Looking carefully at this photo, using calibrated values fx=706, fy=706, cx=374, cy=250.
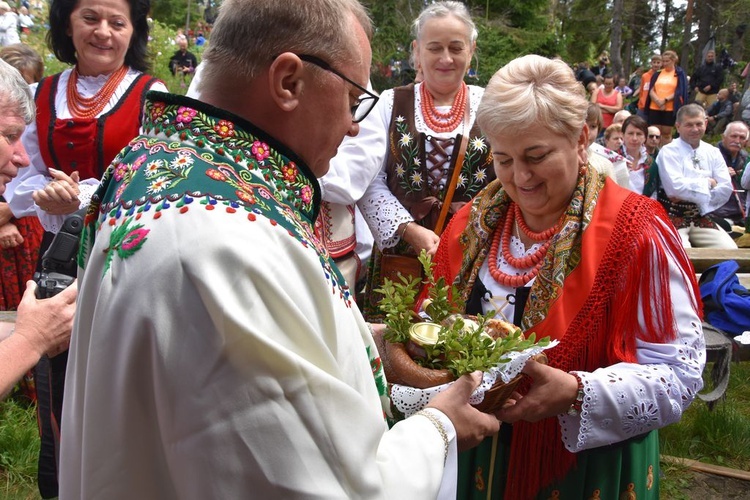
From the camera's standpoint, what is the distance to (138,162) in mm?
1213

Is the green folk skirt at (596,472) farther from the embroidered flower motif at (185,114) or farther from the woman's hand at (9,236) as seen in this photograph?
the woman's hand at (9,236)

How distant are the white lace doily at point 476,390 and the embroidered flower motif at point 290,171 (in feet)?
2.15

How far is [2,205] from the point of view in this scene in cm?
391

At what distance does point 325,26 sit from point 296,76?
107mm

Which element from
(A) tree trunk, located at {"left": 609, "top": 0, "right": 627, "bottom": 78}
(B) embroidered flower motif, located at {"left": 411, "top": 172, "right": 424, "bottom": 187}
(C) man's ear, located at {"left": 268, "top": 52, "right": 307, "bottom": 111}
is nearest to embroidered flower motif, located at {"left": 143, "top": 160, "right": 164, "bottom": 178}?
(C) man's ear, located at {"left": 268, "top": 52, "right": 307, "bottom": 111}

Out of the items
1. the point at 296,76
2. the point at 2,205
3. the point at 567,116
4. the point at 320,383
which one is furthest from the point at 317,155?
the point at 2,205

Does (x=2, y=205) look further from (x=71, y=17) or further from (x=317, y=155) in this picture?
(x=317, y=155)

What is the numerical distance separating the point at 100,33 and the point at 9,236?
1432 mm

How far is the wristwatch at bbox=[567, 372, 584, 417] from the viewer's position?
1944 mm

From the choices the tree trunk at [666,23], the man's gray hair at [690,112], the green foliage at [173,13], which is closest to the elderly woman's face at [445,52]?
the man's gray hair at [690,112]

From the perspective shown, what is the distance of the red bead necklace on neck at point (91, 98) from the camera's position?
3.15 metres

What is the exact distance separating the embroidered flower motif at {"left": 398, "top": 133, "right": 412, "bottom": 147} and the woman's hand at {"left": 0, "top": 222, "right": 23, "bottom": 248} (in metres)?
2.20

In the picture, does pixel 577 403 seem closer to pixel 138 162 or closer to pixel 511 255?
pixel 511 255

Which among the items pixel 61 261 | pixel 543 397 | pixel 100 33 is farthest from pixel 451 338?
pixel 100 33
